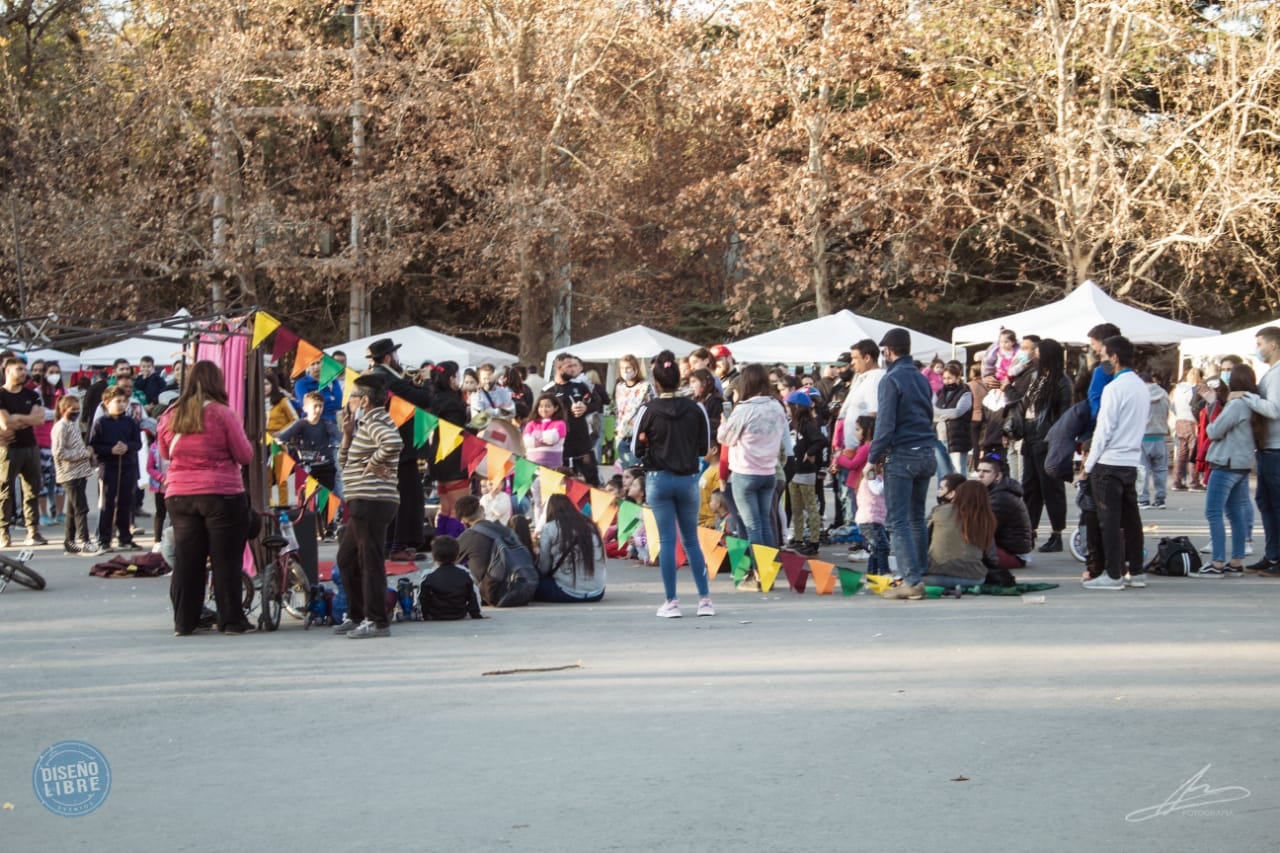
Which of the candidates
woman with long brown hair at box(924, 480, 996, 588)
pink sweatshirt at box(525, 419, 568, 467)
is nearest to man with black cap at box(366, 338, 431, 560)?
pink sweatshirt at box(525, 419, 568, 467)

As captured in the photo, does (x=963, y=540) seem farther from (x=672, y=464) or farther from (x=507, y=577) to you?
(x=507, y=577)

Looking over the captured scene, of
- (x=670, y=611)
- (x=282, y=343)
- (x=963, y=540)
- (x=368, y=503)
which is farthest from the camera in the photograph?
(x=963, y=540)

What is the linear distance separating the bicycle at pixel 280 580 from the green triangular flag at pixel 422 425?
1864 millimetres

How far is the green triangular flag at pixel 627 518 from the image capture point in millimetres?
12914

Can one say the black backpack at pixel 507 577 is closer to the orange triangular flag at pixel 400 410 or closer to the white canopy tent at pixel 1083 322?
the orange triangular flag at pixel 400 410

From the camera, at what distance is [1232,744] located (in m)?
6.61

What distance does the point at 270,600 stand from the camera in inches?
411

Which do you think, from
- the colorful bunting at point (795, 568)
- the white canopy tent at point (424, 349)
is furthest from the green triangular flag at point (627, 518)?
the white canopy tent at point (424, 349)

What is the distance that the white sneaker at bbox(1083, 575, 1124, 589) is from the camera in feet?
39.3

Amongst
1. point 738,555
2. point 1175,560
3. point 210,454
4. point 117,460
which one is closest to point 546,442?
point 738,555

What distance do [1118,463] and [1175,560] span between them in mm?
1577

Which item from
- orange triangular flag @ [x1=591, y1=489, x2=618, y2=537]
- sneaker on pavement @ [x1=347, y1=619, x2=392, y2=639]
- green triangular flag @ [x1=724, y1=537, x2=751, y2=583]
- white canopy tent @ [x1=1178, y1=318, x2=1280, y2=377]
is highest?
white canopy tent @ [x1=1178, y1=318, x2=1280, y2=377]

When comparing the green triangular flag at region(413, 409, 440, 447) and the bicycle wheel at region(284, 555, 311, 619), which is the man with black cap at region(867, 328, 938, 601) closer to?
the green triangular flag at region(413, 409, 440, 447)

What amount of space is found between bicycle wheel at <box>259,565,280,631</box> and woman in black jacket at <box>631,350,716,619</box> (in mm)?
2615
